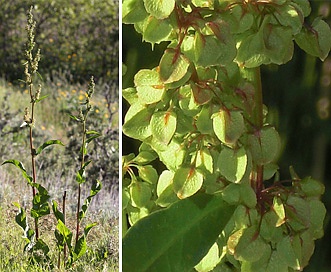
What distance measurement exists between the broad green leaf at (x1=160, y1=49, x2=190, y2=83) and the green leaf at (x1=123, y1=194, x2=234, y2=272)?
0.41 ft

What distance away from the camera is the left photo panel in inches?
31.2

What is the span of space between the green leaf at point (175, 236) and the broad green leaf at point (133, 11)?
16cm

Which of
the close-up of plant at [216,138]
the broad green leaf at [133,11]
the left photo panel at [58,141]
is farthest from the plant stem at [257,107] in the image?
the left photo panel at [58,141]

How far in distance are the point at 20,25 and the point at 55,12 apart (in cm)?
4

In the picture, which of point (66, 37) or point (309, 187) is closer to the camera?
point (309, 187)

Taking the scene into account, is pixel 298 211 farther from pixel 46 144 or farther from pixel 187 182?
pixel 46 144

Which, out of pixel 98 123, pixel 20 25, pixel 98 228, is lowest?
pixel 98 228

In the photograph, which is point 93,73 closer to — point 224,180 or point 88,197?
point 88,197

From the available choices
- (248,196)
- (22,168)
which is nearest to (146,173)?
(248,196)

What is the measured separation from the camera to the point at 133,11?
54 cm

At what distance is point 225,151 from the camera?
0.54 metres

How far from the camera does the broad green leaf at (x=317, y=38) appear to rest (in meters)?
0.56

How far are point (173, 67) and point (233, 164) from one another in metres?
0.09

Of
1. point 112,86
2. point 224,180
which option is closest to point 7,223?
point 112,86
